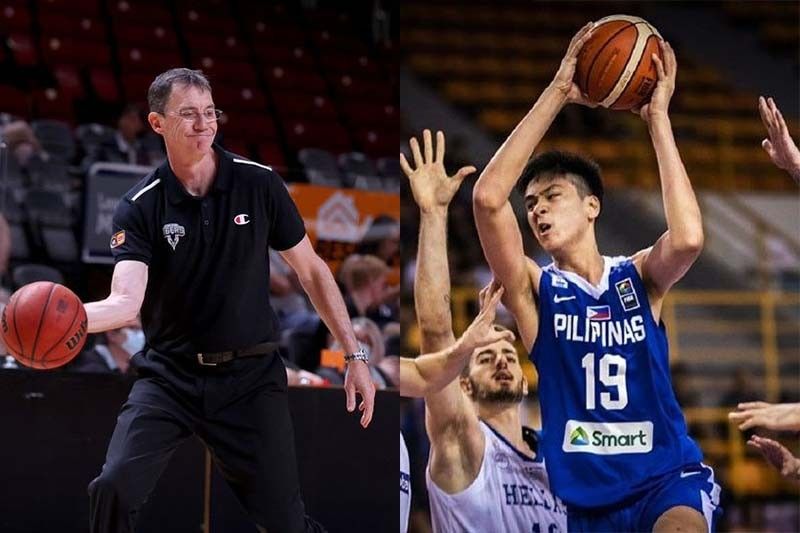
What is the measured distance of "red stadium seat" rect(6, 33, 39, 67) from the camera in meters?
6.88

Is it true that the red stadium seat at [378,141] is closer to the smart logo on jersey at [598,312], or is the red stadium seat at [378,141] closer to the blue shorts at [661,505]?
the smart logo on jersey at [598,312]

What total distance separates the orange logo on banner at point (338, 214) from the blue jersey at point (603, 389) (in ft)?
4.64

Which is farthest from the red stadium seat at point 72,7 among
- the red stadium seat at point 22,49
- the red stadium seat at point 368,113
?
the red stadium seat at point 368,113

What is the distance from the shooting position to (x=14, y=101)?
237 inches

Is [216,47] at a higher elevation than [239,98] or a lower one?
higher

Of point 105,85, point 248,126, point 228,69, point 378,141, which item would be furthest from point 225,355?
point 105,85

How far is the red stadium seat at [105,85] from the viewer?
6535 millimetres

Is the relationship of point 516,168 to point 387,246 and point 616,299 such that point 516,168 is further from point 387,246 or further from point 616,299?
point 387,246

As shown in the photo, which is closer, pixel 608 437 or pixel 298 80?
pixel 608 437

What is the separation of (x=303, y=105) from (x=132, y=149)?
152 centimetres

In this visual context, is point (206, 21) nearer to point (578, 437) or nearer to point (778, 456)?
point (578, 437)

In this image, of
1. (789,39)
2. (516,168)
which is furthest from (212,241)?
(789,39)

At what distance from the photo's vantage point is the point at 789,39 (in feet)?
45.4

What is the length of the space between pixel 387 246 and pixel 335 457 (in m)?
1.05
